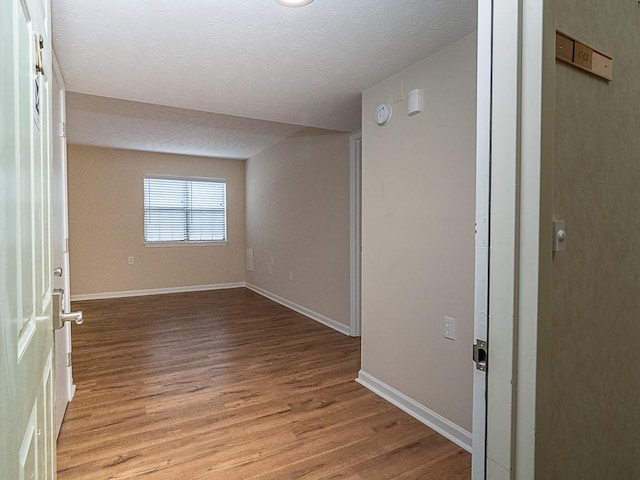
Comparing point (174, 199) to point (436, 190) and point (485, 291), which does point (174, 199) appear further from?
point (485, 291)

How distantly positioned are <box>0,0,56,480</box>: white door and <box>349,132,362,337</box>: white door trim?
10.3 feet

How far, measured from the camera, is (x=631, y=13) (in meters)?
1.06

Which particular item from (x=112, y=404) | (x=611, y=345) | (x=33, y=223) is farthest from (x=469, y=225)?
(x=112, y=404)

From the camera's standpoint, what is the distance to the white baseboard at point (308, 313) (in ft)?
13.4

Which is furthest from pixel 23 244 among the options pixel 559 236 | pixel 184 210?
pixel 184 210

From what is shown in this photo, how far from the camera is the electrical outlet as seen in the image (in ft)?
6.84

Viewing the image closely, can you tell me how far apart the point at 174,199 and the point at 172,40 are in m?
4.74

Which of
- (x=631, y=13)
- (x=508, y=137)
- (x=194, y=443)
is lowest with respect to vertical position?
(x=194, y=443)

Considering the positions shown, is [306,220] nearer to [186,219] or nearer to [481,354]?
[186,219]

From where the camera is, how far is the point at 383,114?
2527 mm

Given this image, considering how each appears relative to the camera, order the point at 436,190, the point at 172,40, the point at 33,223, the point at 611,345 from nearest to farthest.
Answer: the point at 33,223 < the point at 611,345 < the point at 172,40 < the point at 436,190

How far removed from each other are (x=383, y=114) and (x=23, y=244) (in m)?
2.30

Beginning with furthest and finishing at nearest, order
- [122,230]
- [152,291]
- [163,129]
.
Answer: [152,291] → [122,230] → [163,129]

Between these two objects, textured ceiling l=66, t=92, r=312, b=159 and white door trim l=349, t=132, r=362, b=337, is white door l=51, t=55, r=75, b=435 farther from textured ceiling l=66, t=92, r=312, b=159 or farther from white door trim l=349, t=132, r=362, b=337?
white door trim l=349, t=132, r=362, b=337
